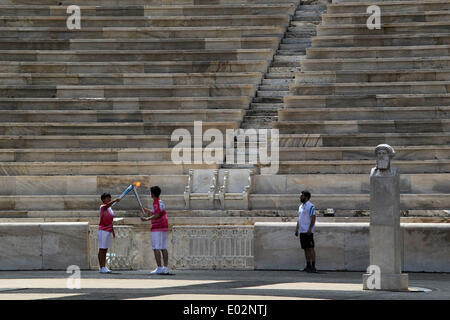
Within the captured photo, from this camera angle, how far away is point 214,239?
21.3 metres

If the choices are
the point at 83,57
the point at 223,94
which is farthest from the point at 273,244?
the point at 83,57

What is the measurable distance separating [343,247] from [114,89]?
9.78 metres

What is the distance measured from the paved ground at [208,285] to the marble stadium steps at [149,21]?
11446mm

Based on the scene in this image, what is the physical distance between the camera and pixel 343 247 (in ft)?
67.5

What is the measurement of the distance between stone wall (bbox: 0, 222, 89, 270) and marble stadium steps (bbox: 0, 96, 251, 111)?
7164 mm

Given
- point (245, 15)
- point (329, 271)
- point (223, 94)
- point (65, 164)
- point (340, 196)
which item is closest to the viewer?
point (329, 271)

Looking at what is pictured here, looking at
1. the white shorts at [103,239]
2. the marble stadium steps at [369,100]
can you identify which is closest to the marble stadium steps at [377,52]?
the marble stadium steps at [369,100]

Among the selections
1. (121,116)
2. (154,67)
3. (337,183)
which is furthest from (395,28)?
(121,116)

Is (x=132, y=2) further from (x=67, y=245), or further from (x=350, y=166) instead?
(x=67, y=245)

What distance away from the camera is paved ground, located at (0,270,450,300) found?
15.5m

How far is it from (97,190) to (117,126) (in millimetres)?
2315

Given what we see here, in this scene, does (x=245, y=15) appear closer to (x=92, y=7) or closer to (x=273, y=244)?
(x=92, y=7)

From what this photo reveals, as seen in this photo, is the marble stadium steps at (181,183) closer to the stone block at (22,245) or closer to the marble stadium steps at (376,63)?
the stone block at (22,245)

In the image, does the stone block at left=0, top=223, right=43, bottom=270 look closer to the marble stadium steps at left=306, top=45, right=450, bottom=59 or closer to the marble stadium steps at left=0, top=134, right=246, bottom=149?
the marble stadium steps at left=0, top=134, right=246, bottom=149
